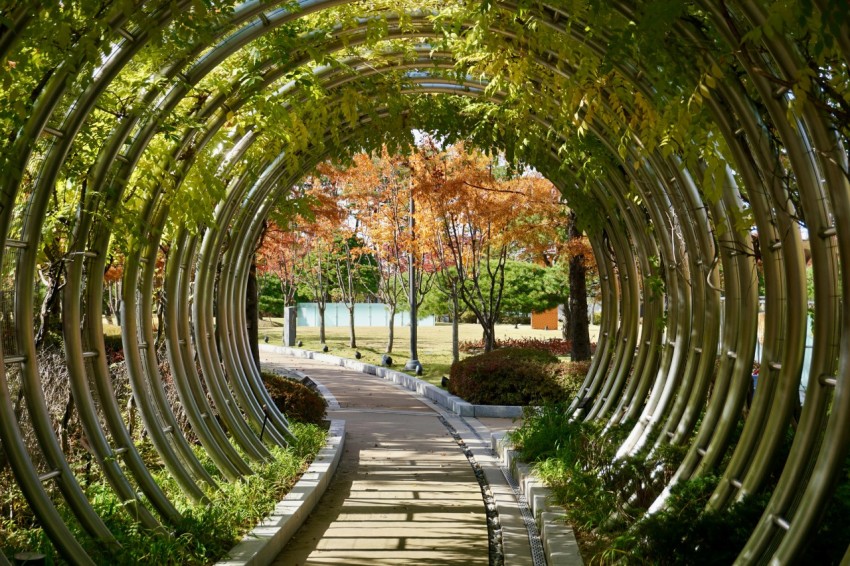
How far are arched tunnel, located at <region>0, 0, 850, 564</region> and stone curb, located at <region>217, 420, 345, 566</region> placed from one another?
598 millimetres

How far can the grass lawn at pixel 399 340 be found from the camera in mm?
24125

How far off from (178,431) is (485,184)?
35.4ft

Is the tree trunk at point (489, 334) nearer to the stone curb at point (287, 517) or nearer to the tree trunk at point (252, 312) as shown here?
the tree trunk at point (252, 312)

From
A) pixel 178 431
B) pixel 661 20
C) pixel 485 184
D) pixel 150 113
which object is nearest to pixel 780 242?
pixel 661 20

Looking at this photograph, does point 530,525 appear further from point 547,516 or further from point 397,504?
point 397,504

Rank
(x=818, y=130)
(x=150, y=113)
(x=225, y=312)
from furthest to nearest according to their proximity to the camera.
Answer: (x=225, y=312) < (x=150, y=113) < (x=818, y=130)

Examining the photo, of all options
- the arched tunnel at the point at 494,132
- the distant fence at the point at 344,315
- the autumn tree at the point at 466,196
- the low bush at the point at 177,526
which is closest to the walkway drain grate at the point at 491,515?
the arched tunnel at the point at 494,132

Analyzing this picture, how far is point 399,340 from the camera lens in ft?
110

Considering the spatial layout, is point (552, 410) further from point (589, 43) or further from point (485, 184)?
point (485, 184)

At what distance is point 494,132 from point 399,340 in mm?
22573

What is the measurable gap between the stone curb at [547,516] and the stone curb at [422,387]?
4.14 metres

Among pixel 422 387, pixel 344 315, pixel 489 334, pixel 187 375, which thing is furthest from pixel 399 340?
pixel 187 375

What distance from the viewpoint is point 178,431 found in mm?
7781

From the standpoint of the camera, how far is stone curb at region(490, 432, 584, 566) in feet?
21.0
